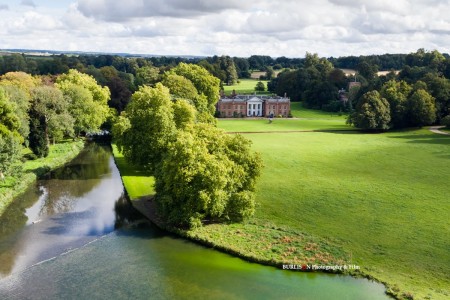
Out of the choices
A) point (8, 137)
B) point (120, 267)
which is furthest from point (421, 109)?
point (120, 267)

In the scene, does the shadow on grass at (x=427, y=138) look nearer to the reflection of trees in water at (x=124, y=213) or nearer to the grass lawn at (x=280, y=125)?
the grass lawn at (x=280, y=125)

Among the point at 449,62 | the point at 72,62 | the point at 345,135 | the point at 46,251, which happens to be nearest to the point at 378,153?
the point at 345,135

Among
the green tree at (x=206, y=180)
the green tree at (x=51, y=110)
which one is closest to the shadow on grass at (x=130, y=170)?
the green tree at (x=51, y=110)

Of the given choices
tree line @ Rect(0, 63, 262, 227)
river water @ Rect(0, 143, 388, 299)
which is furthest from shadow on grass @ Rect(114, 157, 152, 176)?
river water @ Rect(0, 143, 388, 299)

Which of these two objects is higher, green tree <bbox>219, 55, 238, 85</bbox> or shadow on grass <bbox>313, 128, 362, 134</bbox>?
green tree <bbox>219, 55, 238, 85</bbox>

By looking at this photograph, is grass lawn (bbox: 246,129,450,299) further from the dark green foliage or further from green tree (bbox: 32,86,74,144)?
the dark green foliage

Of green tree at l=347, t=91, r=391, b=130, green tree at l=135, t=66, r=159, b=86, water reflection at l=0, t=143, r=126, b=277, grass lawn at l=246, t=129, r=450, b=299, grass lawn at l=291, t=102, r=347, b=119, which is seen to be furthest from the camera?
grass lawn at l=291, t=102, r=347, b=119
